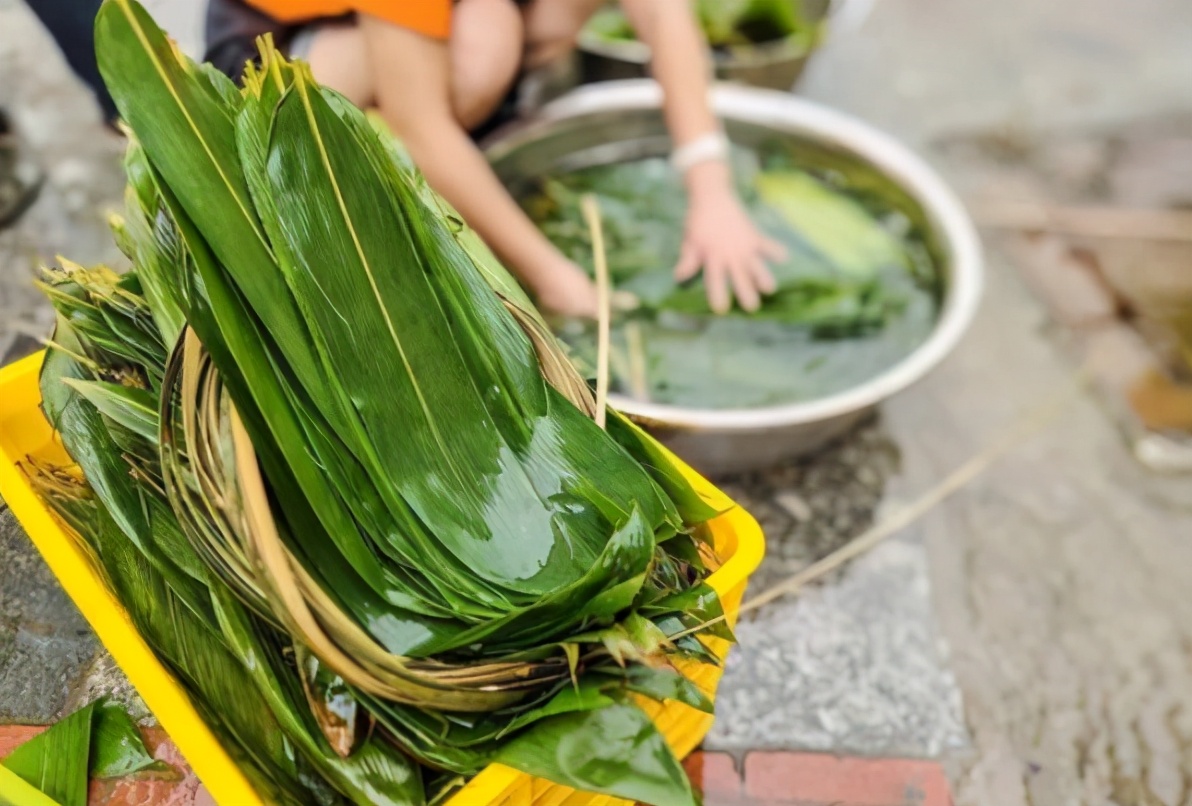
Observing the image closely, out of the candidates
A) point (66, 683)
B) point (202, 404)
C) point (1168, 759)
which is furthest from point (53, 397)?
point (1168, 759)

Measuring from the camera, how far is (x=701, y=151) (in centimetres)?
149

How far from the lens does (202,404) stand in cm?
Result: 61

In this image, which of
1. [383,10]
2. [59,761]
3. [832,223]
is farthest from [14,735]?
[832,223]

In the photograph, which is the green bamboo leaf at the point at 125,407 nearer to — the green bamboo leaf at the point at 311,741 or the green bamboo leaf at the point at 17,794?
the green bamboo leaf at the point at 311,741

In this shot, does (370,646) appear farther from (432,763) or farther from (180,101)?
(180,101)

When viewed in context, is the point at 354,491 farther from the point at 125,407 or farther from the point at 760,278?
the point at 760,278

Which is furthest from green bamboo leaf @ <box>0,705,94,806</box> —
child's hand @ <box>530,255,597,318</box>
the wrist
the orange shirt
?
→ the wrist

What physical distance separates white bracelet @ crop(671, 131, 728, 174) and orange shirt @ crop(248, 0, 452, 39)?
0.48 meters

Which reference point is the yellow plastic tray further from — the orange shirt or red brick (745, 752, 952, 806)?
the orange shirt

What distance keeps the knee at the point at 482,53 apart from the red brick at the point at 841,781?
1.13m

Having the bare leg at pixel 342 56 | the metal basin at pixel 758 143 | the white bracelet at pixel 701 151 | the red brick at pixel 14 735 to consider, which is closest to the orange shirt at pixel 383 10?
the bare leg at pixel 342 56

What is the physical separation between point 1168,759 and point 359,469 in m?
1.14

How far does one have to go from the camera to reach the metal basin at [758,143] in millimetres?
1134

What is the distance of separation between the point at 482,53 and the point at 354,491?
3.29 feet
